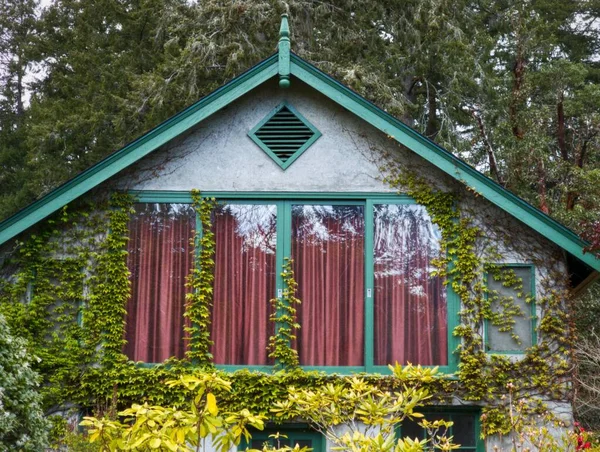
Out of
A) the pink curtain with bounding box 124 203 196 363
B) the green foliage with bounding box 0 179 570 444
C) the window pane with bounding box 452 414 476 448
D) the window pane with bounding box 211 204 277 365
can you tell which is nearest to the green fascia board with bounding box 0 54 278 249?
the green foliage with bounding box 0 179 570 444

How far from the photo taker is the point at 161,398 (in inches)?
361

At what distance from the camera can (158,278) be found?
9.54 meters

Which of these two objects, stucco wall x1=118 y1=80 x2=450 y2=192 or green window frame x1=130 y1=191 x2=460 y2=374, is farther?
stucco wall x1=118 y1=80 x2=450 y2=192

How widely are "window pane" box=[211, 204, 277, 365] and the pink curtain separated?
1.43ft

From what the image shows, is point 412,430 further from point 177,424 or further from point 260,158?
point 177,424

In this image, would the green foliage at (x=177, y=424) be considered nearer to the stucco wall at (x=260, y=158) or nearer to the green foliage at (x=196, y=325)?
the green foliage at (x=196, y=325)

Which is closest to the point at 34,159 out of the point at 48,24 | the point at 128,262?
the point at 48,24

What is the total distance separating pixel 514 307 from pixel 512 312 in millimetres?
73

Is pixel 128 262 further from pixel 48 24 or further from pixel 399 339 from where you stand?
pixel 48 24

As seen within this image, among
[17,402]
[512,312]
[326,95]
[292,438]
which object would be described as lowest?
[292,438]

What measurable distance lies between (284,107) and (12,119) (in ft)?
74.1

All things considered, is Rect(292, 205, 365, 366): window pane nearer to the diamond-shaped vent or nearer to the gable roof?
the diamond-shaped vent

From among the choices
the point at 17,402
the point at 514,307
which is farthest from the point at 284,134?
the point at 17,402

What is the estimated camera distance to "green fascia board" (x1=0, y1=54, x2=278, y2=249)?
9.02 metres
